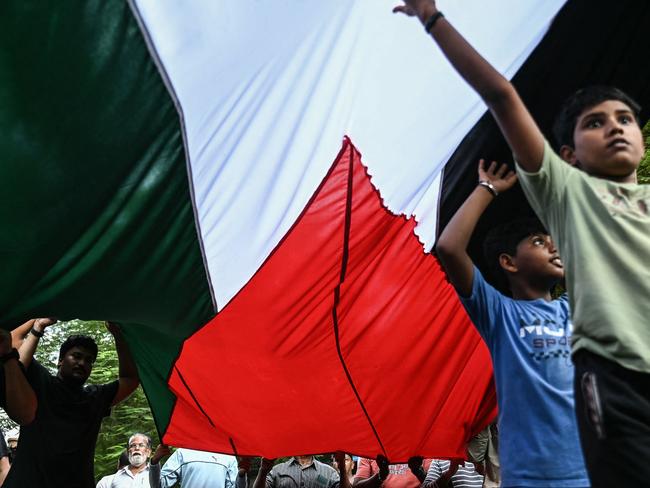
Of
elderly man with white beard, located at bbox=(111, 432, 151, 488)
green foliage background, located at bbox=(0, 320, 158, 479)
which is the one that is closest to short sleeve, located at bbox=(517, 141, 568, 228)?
elderly man with white beard, located at bbox=(111, 432, 151, 488)

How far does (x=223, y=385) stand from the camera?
11.9 ft

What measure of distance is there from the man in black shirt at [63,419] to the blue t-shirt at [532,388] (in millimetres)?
2134

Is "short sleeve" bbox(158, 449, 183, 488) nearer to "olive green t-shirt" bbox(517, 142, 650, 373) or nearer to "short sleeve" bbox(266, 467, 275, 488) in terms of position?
"short sleeve" bbox(266, 467, 275, 488)

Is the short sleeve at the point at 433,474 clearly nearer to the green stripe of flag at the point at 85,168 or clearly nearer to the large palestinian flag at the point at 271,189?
the large palestinian flag at the point at 271,189

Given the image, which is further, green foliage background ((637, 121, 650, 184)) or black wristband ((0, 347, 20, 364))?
green foliage background ((637, 121, 650, 184))

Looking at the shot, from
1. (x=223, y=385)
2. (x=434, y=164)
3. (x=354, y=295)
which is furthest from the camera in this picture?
(x=223, y=385)

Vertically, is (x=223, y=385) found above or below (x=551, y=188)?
below

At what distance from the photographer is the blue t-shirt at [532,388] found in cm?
210

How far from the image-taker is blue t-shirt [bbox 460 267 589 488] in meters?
2.10

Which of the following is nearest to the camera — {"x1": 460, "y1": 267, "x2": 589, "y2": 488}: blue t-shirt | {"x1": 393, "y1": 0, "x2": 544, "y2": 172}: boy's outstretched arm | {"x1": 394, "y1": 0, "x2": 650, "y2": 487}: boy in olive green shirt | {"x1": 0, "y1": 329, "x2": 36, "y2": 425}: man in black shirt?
{"x1": 394, "y1": 0, "x2": 650, "y2": 487}: boy in olive green shirt

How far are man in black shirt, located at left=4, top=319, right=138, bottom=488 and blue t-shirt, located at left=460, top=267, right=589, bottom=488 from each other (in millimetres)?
2134

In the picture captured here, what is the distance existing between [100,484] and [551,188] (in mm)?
6471

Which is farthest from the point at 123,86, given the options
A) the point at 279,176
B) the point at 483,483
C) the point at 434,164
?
the point at 483,483

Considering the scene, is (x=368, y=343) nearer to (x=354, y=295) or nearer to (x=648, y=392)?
(x=354, y=295)
